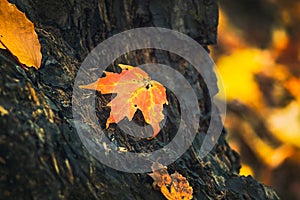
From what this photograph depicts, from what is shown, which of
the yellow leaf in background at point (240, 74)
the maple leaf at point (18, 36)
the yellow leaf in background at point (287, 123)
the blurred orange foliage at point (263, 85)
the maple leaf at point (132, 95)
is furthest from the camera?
the yellow leaf in background at point (240, 74)

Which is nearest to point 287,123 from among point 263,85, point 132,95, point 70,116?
point 263,85

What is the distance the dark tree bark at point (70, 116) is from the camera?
4.00ft

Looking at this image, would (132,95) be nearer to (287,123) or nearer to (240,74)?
(287,123)

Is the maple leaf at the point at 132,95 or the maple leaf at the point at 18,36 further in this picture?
the maple leaf at the point at 132,95

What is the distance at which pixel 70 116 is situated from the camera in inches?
56.9

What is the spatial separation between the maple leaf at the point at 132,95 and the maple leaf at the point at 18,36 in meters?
0.23

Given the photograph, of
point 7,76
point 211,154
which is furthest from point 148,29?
point 7,76

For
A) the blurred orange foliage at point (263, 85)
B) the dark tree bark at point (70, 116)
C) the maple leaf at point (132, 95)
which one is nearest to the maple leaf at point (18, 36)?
the dark tree bark at point (70, 116)

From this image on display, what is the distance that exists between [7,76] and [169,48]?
3.35 feet

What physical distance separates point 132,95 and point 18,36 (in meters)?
0.43

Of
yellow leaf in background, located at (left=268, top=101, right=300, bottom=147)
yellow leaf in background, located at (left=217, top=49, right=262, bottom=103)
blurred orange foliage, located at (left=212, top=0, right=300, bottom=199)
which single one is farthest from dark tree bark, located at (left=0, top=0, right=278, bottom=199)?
yellow leaf in background, located at (left=217, top=49, right=262, bottom=103)

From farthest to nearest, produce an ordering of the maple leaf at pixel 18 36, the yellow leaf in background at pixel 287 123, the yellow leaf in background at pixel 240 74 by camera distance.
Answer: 1. the yellow leaf in background at pixel 240 74
2. the yellow leaf in background at pixel 287 123
3. the maple leaf at pixel 18 36

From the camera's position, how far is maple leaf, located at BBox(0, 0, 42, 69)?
1.43 meters

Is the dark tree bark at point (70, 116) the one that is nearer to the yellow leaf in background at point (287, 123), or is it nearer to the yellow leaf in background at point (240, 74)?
the yellow leaf in background at point (287, 123)
